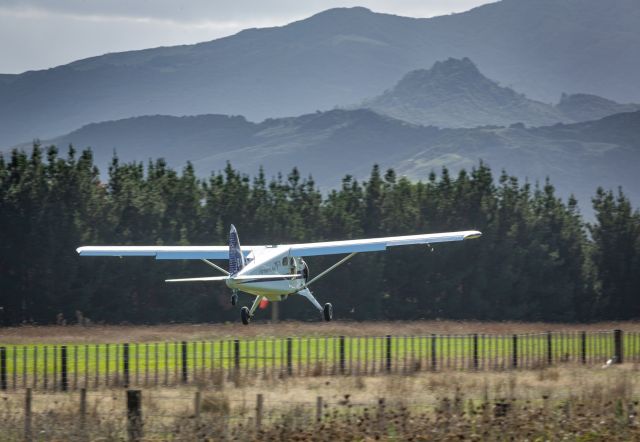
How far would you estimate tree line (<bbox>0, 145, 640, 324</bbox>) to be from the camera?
54.5 m

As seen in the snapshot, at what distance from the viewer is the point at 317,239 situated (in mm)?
59719

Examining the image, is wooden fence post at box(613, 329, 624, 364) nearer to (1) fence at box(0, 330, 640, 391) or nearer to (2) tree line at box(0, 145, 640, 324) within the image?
(1) fence at box(0, 330, 640, 391)

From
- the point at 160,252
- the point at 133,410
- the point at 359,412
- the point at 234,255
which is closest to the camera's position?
the point at 133,410

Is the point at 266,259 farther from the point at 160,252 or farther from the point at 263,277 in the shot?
the point at 160,252

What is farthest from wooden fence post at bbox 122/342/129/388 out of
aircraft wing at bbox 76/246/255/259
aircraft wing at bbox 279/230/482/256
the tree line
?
the tree line

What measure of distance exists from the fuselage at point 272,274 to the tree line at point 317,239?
13.9m

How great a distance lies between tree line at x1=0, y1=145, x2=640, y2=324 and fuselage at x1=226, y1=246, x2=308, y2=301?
45.7 ft

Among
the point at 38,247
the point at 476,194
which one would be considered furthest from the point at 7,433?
the point at 476,194

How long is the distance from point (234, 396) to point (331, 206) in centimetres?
3743

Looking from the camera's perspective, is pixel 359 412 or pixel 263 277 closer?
pixel 359 412

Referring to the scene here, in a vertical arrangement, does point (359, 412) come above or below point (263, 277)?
below

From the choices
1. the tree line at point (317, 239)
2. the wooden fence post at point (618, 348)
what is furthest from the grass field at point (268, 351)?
the tree line at point (317, 239)

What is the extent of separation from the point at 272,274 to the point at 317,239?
774 inches

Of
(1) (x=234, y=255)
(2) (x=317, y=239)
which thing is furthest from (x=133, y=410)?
(2) (x=317, y=239)
